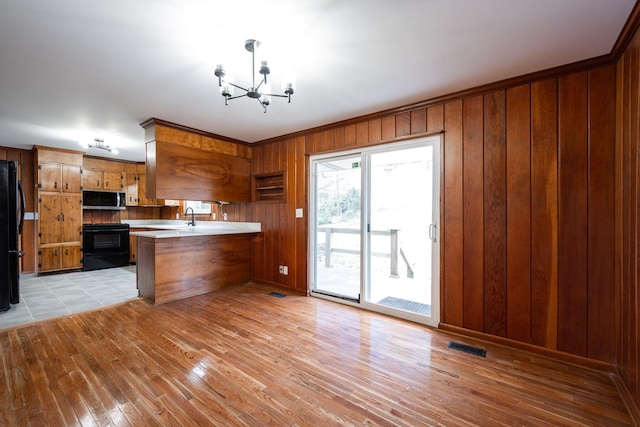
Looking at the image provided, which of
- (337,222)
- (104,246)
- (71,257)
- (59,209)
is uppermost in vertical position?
(59,209)

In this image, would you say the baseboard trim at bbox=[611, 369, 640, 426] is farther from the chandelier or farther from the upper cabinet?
the upper cabinet

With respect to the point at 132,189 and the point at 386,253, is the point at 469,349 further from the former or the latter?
the point at 132,189

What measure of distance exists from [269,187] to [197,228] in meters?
1.84

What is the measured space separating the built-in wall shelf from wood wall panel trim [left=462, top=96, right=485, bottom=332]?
2.64 m

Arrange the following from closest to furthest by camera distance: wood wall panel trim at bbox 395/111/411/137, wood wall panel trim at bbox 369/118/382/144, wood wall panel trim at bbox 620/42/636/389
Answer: wood wall panel trim at bbox 620/42/636/389 → wood wall panel trim at bbox 395/111/411/137 → wood wall panel trim at bbox 369/118/382/144

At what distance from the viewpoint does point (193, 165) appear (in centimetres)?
412

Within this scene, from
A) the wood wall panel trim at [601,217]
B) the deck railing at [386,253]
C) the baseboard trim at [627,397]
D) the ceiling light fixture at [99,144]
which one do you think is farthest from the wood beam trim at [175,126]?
the baseboard trim at [627,397]

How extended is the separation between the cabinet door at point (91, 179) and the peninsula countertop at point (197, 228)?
1035 mm

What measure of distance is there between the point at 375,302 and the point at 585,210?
2.25 meters

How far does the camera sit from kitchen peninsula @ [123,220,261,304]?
12.1 feet

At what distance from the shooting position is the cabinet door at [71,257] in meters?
5.50

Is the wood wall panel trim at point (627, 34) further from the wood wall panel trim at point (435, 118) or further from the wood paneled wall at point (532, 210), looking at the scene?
the wood wall panel trim at point (435, 118)

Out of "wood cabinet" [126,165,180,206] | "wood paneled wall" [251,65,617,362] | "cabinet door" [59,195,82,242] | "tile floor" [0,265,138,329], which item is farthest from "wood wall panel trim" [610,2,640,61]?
"cabinet door" [59,195,82,242]

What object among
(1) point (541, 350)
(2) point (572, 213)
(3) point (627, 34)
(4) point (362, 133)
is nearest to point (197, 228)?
(4) point (362, 133)
